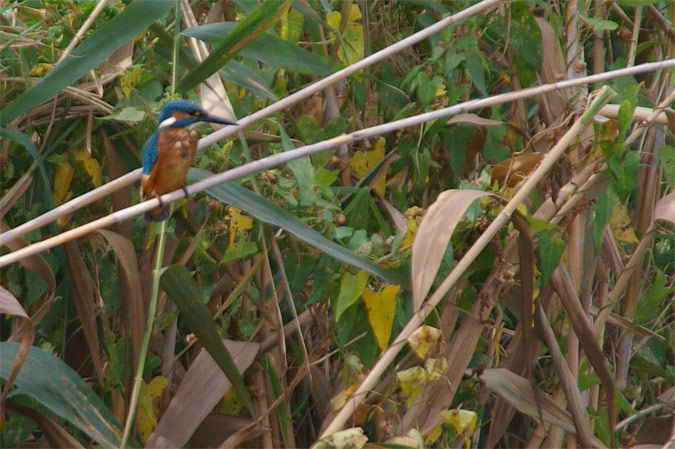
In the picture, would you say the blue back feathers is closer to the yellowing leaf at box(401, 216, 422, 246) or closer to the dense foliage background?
the dense foliage background

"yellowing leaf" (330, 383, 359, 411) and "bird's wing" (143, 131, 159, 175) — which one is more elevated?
"bird's wing" (143, 131, 159, 175)

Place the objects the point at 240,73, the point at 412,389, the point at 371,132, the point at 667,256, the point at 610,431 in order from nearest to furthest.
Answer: the point at 371,132 → the point at 412,389 → the point at 240,73 → the point at 610,431 → the point at 667,256

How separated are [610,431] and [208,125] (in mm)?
1134

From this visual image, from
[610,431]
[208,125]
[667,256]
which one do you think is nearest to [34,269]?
[208,125]

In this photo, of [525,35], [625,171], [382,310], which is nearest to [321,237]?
[382,310]

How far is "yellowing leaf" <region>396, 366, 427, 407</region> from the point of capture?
148 centimetres

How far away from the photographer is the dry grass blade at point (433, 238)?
145cm

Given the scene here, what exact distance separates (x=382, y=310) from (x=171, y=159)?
1.62ft

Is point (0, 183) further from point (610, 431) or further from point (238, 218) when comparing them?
point (610, 431)

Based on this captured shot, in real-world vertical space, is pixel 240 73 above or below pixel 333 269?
above

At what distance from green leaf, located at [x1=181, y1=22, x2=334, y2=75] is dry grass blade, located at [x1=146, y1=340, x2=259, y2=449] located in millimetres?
600

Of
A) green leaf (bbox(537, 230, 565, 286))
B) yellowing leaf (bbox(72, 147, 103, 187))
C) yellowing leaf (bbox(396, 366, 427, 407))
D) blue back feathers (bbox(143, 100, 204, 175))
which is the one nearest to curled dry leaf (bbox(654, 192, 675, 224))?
green leaf (bbox(537, 230, 565, 286))

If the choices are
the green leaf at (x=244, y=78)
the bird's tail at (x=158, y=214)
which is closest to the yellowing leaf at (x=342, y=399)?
the bird's tail at (x=158, y=214)

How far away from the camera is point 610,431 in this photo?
75.8 inches
